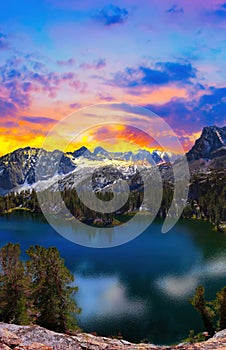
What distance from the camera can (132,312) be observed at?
40406mm

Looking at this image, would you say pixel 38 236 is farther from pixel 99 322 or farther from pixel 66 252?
pixel 99 322

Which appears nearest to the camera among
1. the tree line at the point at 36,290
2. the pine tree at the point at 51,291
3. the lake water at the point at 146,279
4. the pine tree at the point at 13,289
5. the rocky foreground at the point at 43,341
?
the rocky foreground at the point at 43,341

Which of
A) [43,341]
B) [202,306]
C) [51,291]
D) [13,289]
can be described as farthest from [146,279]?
[43,341]

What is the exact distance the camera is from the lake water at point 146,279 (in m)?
37.5

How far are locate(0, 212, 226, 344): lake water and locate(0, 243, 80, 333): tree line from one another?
10380 mm

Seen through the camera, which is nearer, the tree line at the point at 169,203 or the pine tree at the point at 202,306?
the pine tree at the point at 202,306

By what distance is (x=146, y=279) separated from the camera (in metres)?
53.4

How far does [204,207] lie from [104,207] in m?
47.4

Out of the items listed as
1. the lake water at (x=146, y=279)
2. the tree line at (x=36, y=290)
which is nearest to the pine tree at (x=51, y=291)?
the tree line at (x=36, y=290)

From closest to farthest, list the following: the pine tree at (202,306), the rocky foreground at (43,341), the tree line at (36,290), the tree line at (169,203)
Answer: the rocky foreground at (43,341)
the tree line at (36,290)
the pine tree at (202,306)
the tree line at (169,203)

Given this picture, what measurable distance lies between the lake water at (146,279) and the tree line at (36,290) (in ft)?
34.1

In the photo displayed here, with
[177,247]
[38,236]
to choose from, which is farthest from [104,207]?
[177,247]

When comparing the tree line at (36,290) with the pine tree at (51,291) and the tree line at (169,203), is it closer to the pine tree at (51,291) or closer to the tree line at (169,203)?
the pine tree at (51,291)

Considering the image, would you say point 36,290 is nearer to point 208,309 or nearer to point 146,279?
point 208,309
